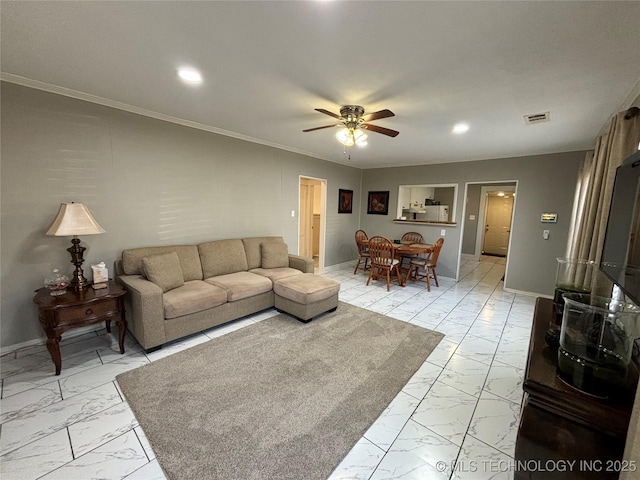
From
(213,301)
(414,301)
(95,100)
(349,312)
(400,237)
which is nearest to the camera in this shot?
(95,100)

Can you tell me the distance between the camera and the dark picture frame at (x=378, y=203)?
6.26m

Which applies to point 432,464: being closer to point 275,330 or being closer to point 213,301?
point 275,330

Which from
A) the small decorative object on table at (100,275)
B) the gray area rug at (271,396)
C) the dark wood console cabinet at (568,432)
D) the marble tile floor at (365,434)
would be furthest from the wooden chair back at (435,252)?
the small decorative object on table at (100,275)

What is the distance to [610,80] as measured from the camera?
6.34 ft

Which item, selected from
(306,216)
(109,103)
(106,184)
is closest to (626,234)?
(106,184)

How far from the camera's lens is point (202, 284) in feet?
10.3

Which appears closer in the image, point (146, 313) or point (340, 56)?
point (340, 56)

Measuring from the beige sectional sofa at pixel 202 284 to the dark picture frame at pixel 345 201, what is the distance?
238cm

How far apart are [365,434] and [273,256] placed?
282 centimetres

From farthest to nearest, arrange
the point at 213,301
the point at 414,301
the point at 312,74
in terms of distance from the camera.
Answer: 1. the point at 414,301
2. the point at 213,301
3. the point at 312,74

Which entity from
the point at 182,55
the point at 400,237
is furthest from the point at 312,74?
the point at 400,237

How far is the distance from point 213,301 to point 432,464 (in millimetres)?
2403

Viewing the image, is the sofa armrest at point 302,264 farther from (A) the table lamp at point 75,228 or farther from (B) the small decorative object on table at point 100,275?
(A) the table lamp at point 75,228

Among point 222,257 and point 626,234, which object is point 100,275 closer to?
point 222,257
